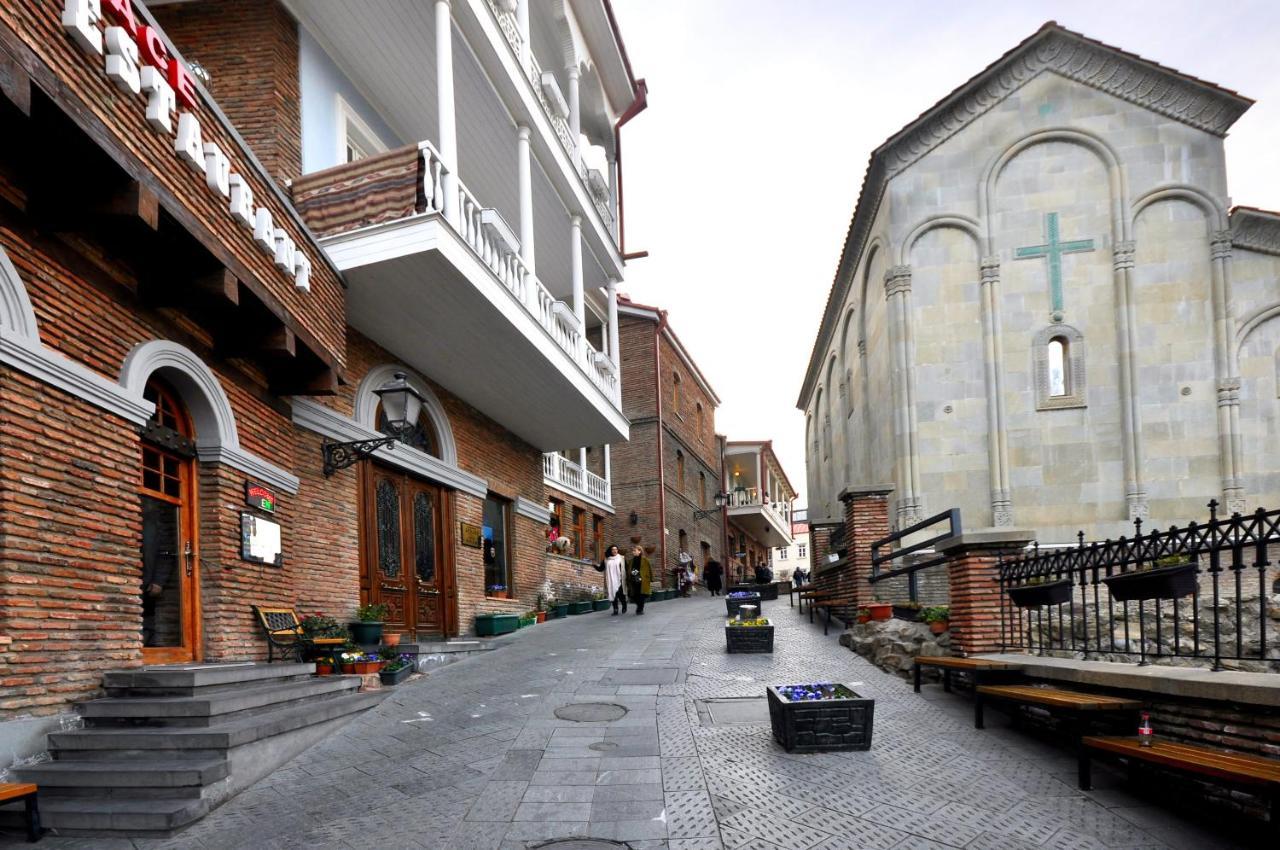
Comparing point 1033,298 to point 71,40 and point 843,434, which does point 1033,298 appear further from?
point 71,40

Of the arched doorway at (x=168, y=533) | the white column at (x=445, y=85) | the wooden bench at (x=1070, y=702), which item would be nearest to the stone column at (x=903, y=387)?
the wooden bench at (x=1070, y=702)

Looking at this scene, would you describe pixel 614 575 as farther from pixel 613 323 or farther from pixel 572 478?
pixel 613 323

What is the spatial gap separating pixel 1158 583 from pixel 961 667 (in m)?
2.54

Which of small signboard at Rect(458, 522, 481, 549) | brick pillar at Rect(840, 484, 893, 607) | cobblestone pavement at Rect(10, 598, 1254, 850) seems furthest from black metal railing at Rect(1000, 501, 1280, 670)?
small signboard at Rect(458, 522, 481, 549)

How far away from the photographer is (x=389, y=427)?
34.6 ft

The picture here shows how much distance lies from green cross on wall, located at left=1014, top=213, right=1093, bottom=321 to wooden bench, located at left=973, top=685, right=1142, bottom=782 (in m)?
13.4

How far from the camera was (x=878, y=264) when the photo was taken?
2072 centimetres

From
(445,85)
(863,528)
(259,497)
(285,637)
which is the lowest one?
(285,637)

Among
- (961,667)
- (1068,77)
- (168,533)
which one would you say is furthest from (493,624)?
(1068,77)

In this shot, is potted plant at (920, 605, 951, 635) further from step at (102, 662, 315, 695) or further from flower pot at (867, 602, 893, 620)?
step at (102, 662, 315, 695)

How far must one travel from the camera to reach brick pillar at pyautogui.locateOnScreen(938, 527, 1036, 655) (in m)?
8.81

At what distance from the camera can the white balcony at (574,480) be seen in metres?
20.6

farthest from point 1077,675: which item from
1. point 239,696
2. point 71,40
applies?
point 71,40

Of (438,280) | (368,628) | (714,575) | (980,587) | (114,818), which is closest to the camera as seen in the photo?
(114,818)
